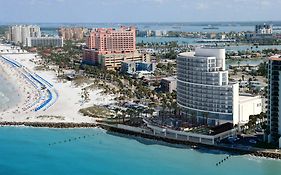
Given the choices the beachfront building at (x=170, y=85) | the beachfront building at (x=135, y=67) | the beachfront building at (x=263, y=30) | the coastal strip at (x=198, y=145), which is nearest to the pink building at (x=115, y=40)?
the beachfront building at (x=135, y=67)

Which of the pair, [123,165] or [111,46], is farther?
[111,46]

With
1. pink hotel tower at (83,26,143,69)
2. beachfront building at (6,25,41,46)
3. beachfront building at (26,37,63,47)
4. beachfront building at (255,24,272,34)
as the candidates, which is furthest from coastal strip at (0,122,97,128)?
beachfront building at (255,24,272,34)

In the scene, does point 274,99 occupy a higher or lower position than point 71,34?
lower

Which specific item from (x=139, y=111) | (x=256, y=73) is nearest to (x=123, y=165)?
(x=139, y=111)

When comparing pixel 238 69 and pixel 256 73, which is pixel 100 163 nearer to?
pixel 256 73

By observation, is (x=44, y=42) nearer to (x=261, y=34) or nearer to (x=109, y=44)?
(x=109, y=44)

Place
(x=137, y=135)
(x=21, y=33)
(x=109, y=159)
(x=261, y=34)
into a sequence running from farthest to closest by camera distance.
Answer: (x=21, y=33), (x=261, y=34), (x=137, y=135), (x=109, y=159)

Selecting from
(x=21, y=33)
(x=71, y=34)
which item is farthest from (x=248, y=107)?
(x=71, y=34)

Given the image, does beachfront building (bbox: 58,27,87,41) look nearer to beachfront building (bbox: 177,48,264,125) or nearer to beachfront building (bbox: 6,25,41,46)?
beachfront building (bbox: 6,25,41,46)

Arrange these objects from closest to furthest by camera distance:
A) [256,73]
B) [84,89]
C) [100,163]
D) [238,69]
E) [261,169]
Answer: [261,169]
[100,163]
[84,89]
[256,73]
[238,69]
